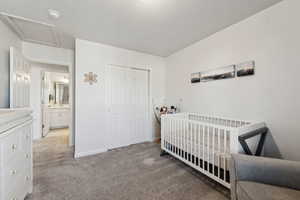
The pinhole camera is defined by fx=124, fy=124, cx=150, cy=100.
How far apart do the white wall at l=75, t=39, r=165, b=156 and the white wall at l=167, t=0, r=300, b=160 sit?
2185 millimetres

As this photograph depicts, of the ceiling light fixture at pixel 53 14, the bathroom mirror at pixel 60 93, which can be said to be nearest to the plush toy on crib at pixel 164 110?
the ceiling light fixture at pixel 53 14

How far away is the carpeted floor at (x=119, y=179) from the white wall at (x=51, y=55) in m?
1.18

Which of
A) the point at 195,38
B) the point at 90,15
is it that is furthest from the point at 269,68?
the point at 90,15

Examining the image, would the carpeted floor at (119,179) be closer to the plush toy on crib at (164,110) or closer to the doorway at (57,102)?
the plush toy on crib at (164,110)

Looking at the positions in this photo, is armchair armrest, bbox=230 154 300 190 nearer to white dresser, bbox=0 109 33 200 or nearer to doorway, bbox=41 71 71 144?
white dresser, bbox=0 109 33 200

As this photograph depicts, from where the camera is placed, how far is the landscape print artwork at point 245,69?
74.0 inches

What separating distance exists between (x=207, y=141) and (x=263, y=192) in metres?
0.81

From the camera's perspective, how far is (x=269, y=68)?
1717 mm

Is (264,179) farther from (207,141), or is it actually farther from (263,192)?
(207,141)

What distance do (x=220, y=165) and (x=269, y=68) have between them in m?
1.49

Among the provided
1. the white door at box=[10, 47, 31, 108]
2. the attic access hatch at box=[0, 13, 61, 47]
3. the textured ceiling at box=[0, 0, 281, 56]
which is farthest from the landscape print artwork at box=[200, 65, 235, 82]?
the white door at box=[10, 47, 31, 108]

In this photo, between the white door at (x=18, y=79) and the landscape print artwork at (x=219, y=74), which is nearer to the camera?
the white door at (x=18, y=79)

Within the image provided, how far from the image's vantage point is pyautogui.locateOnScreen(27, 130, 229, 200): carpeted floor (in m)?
1.49

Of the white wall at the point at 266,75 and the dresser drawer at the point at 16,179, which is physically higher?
the white wall at the point at 266,75
